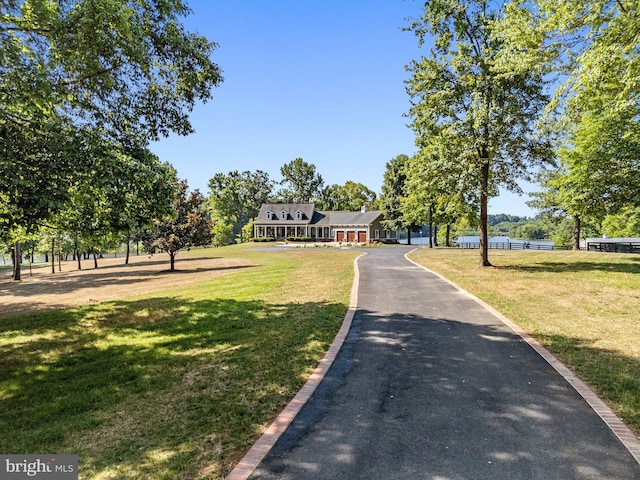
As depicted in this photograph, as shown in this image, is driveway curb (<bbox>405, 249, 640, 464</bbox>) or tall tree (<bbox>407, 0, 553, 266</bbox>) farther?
tall tree (<bbox>407, 0, 553, 266</bbox>)

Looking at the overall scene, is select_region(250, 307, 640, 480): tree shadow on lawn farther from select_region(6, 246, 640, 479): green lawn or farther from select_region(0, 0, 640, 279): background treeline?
select_region(0, 0, 640, 279): background treeline

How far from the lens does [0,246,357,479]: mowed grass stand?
444 cm

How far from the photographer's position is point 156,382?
653cm

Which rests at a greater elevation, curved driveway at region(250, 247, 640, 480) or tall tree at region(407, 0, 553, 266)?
tall tree at region(407, 0, 553, 266)

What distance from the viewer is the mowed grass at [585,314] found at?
243 inches

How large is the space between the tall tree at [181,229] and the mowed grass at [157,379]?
57.1 ft

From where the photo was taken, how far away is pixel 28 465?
4.27m

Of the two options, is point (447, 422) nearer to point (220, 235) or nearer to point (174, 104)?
point (174, 104)

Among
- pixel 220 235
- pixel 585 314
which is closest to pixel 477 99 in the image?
pixel 585 314

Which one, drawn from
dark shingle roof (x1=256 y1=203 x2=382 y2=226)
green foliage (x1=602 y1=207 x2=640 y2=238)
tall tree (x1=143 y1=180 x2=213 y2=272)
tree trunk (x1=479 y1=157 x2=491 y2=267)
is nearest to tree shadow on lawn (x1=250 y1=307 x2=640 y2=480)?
tree trunk (x1=479 y1=157 x2=491 y2=267)

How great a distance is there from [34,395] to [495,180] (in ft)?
77.3

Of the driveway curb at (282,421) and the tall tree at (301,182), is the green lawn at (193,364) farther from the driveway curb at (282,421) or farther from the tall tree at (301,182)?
the tall tree at (301,182)

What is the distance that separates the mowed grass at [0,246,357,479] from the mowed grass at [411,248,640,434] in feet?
16.4

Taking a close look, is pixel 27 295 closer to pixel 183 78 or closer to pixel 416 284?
pixel 183 78
